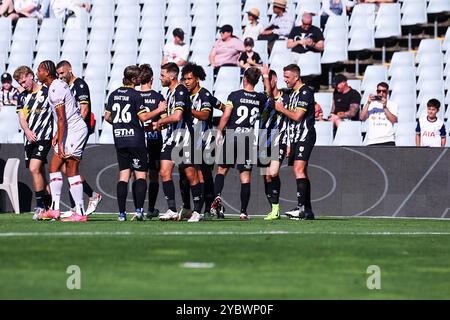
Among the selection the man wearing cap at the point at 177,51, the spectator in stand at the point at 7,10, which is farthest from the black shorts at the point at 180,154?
the spectator in stand at the point at 7,10

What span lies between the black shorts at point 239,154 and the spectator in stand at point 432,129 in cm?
451

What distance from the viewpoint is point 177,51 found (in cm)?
2570

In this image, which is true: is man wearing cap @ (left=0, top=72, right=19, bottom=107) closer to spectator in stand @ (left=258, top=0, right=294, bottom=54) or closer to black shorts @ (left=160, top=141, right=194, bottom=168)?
spectator in stand @ (left=258, top=0, right=294, bottom=54)

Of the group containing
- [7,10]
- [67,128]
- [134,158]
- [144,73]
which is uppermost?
[7,10]

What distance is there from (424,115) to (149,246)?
11.5m

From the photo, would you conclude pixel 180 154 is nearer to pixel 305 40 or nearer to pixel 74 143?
pixel 74 143

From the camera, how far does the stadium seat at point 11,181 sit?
22.2 m

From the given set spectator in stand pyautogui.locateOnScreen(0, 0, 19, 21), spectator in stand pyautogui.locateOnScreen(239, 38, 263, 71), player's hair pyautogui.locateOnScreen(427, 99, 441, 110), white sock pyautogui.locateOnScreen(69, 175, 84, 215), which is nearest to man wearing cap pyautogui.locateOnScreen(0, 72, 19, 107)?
spectator in stand pyautogui.locateOnScreen(0, 0, 19, 21)

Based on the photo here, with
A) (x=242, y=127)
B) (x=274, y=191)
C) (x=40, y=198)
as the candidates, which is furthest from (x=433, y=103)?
(x=40, y=198)

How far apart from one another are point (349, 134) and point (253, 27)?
14.7 ft

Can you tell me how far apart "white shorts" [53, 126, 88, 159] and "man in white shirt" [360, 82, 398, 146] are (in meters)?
7.42

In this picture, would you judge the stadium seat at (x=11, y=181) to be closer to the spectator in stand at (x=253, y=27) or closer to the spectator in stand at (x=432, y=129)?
the spectator in stand at (x=253, y=27)

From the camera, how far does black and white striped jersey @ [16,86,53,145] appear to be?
1794 centimetres
